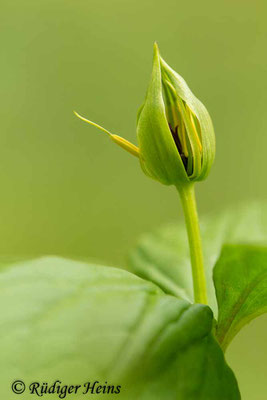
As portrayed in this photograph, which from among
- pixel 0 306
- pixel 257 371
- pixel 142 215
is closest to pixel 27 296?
pixel 0 306

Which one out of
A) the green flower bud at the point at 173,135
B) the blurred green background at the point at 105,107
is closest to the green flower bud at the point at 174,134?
the green flower bud at the point at 173,135

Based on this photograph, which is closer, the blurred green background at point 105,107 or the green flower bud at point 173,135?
the green flower bud at point 173,135

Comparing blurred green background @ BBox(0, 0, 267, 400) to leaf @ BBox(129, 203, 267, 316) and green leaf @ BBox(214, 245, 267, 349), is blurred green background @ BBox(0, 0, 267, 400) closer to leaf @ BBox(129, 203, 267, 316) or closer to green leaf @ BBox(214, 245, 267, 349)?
leaf @ BBox(129, 203, 267, 316)

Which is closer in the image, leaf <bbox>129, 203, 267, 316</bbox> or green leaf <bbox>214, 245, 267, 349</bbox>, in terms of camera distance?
green leaf <bbox>214, 245, 267, 349</bbox>

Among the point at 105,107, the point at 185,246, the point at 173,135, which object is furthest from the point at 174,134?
the point at 105,107

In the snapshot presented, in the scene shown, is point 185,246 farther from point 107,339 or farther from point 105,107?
point 105,107

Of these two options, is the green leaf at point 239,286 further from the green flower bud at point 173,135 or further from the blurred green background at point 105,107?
the blurred green background at point 105,107

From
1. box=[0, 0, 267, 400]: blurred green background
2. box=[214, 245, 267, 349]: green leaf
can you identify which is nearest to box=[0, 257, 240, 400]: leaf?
box=[214, 245, 267, 349]: green leaf
